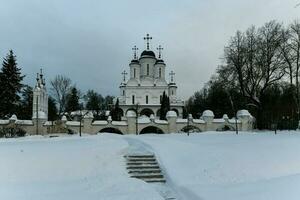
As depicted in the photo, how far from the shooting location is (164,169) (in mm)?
13734

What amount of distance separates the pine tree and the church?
30.6 meters

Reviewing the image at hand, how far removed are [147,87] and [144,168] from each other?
69.5 m

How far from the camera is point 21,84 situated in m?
55.1

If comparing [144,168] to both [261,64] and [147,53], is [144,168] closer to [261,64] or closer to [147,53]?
[261,64]

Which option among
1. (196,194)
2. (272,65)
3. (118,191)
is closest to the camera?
(196,194)

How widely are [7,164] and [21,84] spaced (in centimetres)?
4412

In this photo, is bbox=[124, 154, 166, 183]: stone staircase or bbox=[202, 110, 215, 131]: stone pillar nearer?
bbox=[124, 154, 166, 183]: stone staircase

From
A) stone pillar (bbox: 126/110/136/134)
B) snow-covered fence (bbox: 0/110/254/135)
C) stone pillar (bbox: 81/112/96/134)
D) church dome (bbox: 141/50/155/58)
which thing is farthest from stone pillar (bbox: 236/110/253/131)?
church dome (bbox: 141/50/155/58)

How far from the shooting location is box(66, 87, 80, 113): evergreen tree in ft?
214

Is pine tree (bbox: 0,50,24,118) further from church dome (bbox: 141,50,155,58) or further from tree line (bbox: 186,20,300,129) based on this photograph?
church dome (bbox: 141,50,155,58)

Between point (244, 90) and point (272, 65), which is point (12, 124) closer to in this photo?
point (244, 90)

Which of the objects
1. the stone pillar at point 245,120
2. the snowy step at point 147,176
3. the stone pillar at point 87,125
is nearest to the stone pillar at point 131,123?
the stone pillar at point 87,125

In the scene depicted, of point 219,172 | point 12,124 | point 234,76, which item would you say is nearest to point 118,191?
point 219,172

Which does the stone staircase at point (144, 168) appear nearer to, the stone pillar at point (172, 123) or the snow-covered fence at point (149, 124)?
the snow-covered fence at point (149, 124)
